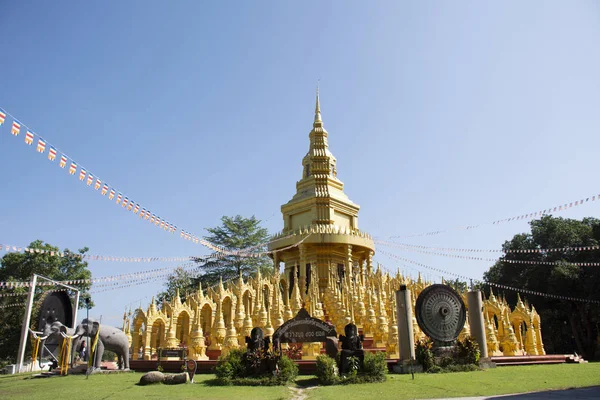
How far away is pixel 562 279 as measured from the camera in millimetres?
39625

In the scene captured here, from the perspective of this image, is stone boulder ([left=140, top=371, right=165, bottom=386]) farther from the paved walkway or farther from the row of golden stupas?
the paved walkway

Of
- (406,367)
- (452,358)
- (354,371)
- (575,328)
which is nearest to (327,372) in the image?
(354,371)

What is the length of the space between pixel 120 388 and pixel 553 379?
46.5 ft

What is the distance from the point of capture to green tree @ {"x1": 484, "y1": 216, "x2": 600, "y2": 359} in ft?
130

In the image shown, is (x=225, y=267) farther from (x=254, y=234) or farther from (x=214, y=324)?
(x=214, y=324)

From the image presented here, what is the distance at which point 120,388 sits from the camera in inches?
613

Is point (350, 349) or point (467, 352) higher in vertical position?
point (350, 349)

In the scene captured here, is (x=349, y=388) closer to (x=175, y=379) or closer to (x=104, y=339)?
(x=175, y=379)

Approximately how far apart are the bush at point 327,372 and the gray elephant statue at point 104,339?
10497 mm

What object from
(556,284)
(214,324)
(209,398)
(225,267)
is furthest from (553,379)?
(225,267)

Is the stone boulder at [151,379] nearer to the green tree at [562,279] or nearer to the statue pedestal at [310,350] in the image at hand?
the statue pedestal at [310,350]

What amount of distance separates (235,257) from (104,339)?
3357cm

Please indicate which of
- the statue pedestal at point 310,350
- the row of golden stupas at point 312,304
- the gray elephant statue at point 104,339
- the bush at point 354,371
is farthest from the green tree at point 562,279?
the gray elephant statue at point 104,339

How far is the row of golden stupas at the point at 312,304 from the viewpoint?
80.5 feet
